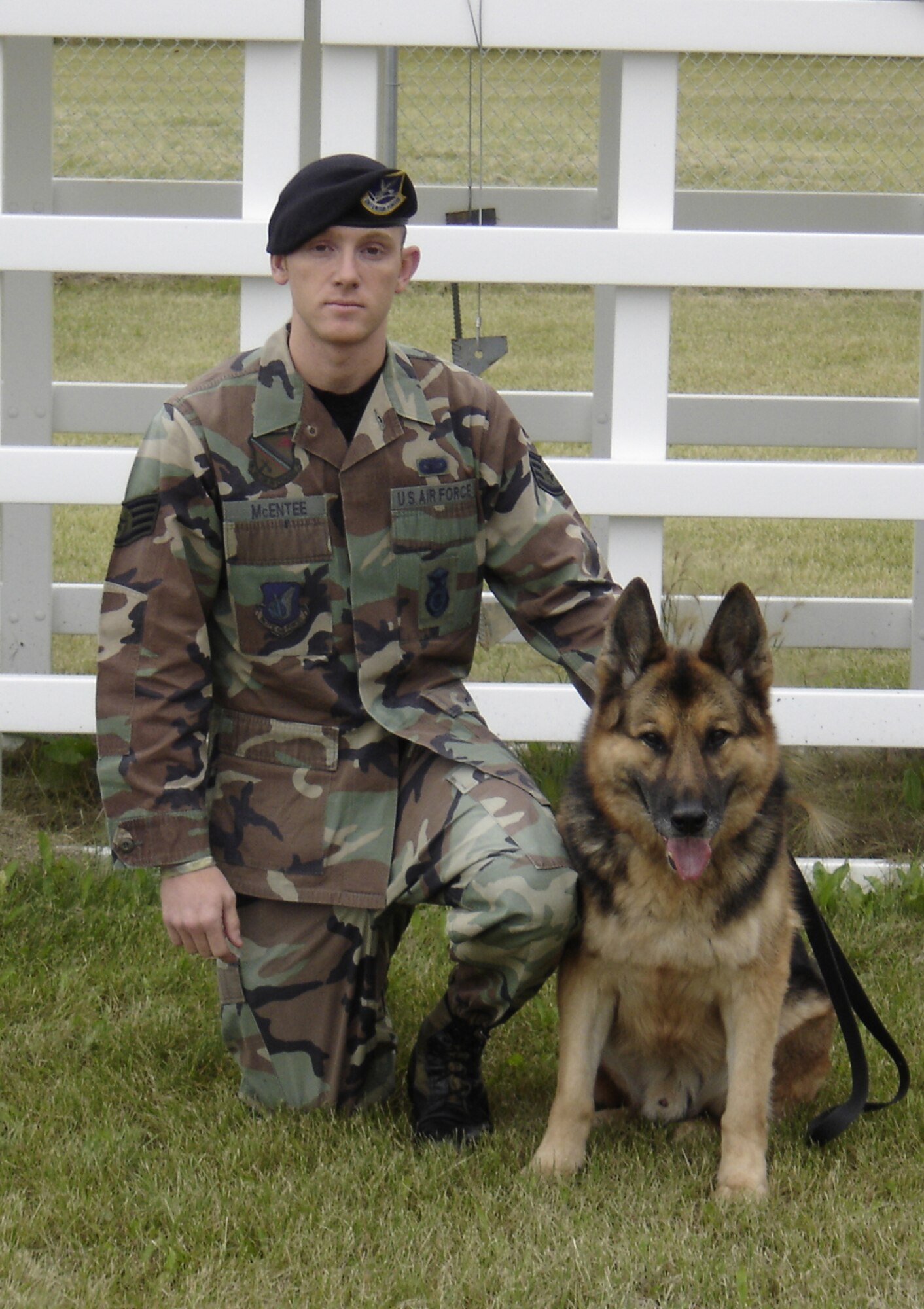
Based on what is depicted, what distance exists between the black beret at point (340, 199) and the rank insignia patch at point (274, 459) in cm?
36

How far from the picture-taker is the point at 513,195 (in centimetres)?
567

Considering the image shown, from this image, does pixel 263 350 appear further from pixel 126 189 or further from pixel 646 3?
pixel 126 189

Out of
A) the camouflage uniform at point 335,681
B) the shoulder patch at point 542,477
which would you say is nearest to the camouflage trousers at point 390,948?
the camouflage uniform at point 335,681

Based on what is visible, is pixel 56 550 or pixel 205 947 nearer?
pixel 205 947

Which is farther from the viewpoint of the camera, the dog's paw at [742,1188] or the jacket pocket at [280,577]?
the jacket pocket at [280,577]

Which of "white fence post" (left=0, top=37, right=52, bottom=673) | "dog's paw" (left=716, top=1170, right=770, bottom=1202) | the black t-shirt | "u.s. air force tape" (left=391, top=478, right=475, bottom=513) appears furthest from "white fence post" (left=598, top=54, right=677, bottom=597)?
"white fence post" (left=0, top=37, right=52, bottom=673)

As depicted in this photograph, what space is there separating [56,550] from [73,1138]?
549 cm

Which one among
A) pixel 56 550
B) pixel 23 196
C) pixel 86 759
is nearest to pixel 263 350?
pixel 86 759

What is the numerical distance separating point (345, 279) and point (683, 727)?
41.3 inches

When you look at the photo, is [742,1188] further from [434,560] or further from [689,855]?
[434,560]

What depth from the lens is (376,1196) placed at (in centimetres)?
280

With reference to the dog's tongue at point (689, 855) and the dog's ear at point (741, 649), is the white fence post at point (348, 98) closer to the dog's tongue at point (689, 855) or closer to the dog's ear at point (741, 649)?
the dog's ear at point (741, 649)

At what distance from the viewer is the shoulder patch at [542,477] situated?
319 cm

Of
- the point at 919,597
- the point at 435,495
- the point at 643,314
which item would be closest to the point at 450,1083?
the point at 435,495
